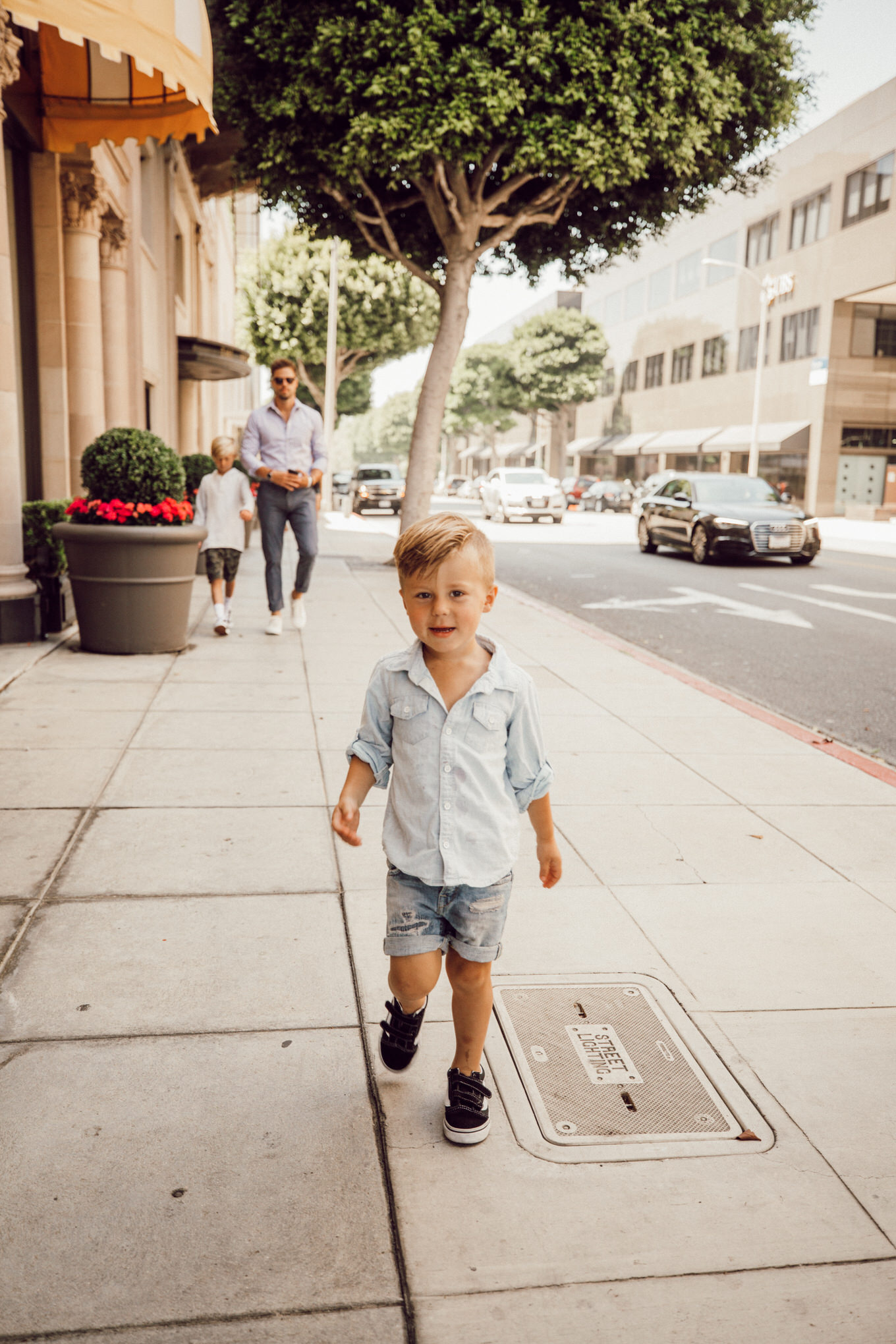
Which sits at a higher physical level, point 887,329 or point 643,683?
point 887,329

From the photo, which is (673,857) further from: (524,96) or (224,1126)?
(524,96)

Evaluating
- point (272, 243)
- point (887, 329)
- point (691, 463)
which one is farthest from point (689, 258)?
point (272, 243)

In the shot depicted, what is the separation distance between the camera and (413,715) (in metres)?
2.31

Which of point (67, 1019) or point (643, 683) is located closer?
point (67, 1019)

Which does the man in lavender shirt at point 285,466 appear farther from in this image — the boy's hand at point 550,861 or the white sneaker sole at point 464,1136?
the white sneaker sole at point 464,1136

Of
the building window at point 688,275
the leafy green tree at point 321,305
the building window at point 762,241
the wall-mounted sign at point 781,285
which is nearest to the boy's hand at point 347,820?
the leafy green tree at point 321,305

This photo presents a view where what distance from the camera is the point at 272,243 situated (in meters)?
37.5

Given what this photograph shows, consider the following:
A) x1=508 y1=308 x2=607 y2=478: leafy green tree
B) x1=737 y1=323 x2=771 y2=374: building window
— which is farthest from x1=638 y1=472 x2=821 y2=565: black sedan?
x1=508 y1=308 x2=607 y2=478: leafy green tree

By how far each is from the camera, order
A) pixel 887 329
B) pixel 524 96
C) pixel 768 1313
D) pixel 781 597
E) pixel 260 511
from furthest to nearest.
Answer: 1. pixel 887 329
2. pixel 781 597
3. pixel 524 96
4. pixel 260 511
5. pixel 768 1313

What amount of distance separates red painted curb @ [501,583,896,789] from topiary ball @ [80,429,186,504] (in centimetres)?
399

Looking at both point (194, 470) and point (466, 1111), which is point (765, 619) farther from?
point (466, 1111)

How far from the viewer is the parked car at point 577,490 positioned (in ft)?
165

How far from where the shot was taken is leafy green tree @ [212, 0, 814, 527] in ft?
37.7

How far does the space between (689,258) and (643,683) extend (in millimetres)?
55652
